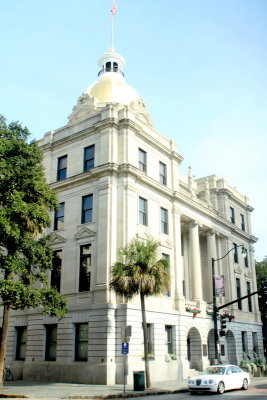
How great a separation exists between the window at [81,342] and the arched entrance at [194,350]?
38.6 ft

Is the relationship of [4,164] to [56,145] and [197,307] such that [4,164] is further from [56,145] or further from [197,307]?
[197,307]

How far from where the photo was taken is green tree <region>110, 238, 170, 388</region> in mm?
24719

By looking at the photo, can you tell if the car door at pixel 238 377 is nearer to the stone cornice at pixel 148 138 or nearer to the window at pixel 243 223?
the stone cornice at pixel 148 138

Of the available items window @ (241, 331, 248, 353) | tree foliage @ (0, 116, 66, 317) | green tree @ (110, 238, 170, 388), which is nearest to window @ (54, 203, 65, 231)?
tree foliage @ (0, 116, 66, 317)

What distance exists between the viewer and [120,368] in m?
27.2

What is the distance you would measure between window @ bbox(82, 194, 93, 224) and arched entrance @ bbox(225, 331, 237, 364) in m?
21.0

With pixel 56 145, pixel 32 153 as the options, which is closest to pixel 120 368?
pixel 32 153

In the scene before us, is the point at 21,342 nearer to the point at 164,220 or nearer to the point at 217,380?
the point at 164,220

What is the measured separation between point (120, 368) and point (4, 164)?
49.1 feet

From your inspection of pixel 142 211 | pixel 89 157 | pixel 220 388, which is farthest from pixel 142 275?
pixel 89 157

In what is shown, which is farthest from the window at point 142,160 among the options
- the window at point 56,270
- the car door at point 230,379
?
the car door at point 230,379

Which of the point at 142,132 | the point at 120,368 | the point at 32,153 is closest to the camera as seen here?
the point at 32,153

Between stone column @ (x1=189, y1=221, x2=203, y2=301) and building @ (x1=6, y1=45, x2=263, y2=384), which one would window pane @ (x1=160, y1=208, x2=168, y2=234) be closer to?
building @ (x1=6, y1=45, x2=263, y2=384)

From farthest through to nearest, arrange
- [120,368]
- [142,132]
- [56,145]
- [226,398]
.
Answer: [56,145], [142,132], [120,368], [226,398]
